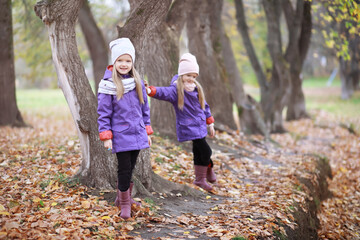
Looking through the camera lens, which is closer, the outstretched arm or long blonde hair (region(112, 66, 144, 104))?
long blonde hair (region(112, 66, 144, 104))

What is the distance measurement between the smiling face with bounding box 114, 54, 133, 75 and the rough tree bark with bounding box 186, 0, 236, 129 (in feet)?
18.5

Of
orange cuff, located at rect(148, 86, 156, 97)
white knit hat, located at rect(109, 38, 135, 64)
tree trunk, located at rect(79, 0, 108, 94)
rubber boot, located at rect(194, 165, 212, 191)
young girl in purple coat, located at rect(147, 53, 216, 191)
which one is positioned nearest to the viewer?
white knit hat, located at rect(109, 38, 135, 64)

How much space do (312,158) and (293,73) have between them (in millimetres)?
7397

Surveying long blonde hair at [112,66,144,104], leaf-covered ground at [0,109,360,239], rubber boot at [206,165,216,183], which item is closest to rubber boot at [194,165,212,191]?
leaf-covered ground at [0,109,360,239]

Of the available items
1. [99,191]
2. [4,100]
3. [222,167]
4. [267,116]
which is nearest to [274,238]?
[99,191]

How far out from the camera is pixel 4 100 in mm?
10289

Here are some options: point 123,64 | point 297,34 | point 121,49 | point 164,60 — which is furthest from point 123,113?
point 297,34

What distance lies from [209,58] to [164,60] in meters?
2.42

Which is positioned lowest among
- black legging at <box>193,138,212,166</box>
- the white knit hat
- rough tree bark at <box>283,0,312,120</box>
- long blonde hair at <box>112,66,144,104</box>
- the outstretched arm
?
black legging at <box>193,138,212,166</box>

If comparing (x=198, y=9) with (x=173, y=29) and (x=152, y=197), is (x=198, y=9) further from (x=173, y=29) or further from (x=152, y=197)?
(x=152, y=197)

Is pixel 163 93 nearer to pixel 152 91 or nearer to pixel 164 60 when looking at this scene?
pixel 152 91

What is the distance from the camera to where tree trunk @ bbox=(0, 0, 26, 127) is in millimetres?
10039

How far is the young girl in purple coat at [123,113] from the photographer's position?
4273mm

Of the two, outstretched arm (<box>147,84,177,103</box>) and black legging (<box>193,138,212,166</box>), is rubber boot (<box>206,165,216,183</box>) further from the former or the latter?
outstretched arm (<box>147,84,177,103</box>)
